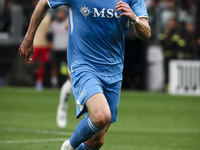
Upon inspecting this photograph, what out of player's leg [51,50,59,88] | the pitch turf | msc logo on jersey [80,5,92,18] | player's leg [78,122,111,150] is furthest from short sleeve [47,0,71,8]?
player's leg [51,50,59,88]

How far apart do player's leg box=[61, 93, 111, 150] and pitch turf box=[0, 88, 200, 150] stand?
2470 mm

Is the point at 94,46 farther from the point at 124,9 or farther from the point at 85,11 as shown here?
the point at 124,9

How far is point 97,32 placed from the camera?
6102 millimetres

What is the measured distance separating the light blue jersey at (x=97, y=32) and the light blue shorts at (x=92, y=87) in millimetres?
71

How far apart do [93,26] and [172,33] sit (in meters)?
12.9

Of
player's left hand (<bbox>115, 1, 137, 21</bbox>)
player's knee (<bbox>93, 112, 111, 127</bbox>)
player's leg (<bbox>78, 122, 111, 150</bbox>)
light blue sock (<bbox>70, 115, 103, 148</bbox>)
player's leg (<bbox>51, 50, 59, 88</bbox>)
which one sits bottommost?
player's leg (<bbox>51, 50, 59, 88</bbox>)

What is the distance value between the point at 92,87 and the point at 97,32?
65cm

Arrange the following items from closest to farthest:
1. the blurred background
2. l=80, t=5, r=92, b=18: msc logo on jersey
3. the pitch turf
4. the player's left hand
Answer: the player's left hand
l=80, t=5, r=92, b=18: msc logo on jersey
the pitch turf
the blurred background

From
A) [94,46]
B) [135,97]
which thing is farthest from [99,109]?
[135,97]

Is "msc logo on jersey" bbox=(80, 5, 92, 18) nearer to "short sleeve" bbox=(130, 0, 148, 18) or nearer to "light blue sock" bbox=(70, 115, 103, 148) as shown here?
"short sleeve" bbox=(130, 0, 148, 18)

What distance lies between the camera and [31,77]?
21.0 m

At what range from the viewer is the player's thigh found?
18.4ft

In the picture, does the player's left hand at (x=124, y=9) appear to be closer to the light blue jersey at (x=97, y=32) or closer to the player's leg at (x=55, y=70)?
the light blue jersey at (x=97, y=32)

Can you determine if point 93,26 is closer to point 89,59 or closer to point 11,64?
point 89,59
